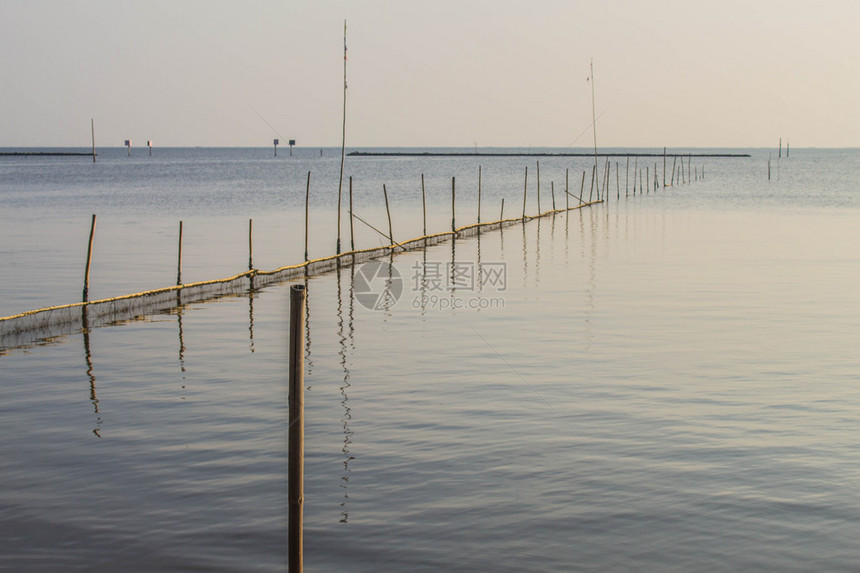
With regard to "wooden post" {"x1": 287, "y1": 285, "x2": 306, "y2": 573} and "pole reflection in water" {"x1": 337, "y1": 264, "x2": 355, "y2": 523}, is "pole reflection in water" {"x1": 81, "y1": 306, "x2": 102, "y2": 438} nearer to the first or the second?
"pole reflection in water" {"x1": 337, "y1": 264, "x2": 355, "y2": 523}

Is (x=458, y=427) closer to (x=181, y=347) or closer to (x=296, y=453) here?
(x=296, y=453)

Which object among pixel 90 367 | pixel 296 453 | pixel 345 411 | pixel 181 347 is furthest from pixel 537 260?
pixel 296 453

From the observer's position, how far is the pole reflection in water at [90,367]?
10.1m

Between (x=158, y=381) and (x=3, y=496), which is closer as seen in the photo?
(x=3, y=496)

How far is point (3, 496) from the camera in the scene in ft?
25.8

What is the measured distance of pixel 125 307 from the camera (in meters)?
16.9

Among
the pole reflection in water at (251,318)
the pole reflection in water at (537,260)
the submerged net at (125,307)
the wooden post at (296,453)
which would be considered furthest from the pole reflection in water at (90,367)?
the pole reflection in water at (537,260)

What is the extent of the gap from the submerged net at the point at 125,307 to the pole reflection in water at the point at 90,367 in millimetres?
19

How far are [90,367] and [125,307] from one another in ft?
13.8

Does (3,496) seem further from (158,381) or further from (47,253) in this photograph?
(47,253)

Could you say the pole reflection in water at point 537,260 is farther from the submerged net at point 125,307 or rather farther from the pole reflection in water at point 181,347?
the pole reflection in water at point 181,347

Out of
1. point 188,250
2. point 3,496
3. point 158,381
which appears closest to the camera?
point 3,496

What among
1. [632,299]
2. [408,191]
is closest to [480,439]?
[632,299]

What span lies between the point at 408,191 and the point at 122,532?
5985 centimetres
